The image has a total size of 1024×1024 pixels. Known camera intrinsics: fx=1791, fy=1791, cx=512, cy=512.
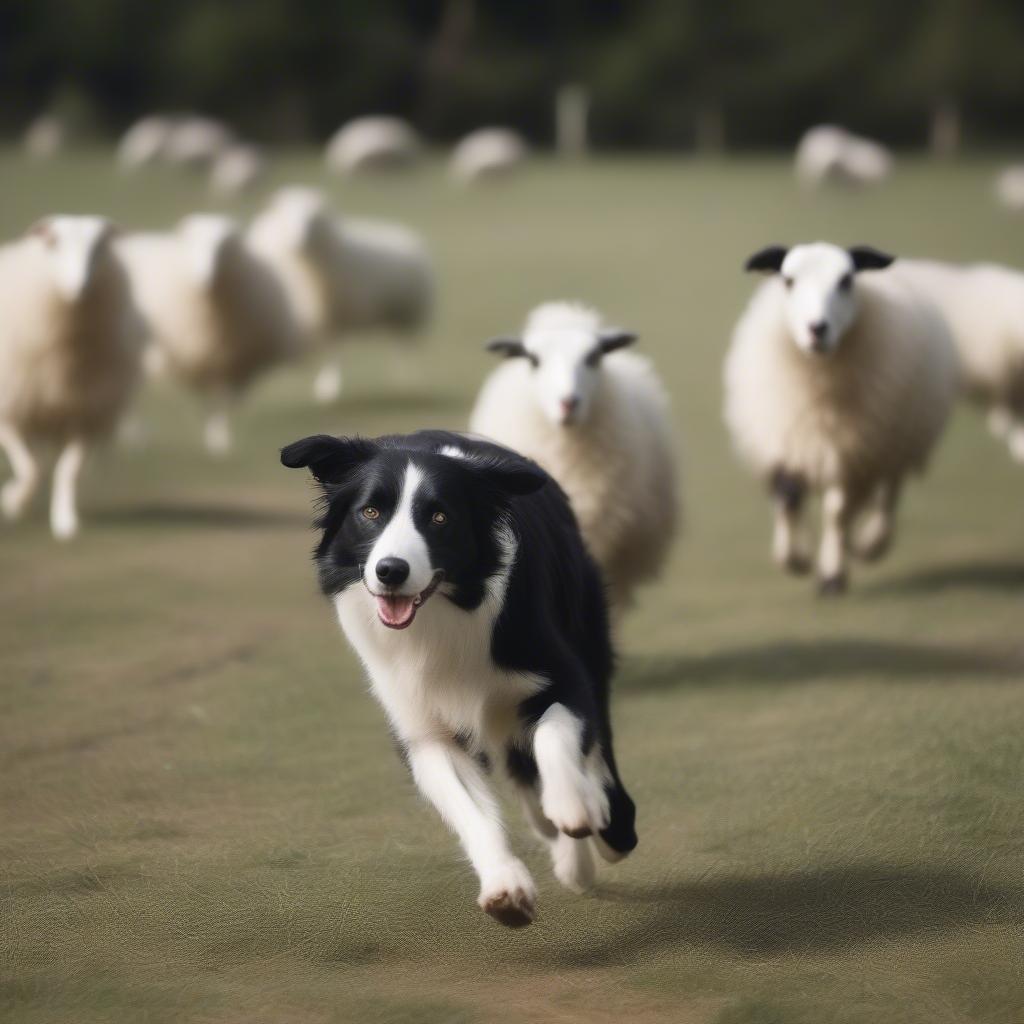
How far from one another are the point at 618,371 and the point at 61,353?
290 cm

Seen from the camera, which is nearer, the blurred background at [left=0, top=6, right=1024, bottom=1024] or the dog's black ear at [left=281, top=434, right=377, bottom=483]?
the dog's black ear at [left=281, top=434, right=377, bottom=483]

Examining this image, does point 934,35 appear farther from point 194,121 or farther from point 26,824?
point 26,824

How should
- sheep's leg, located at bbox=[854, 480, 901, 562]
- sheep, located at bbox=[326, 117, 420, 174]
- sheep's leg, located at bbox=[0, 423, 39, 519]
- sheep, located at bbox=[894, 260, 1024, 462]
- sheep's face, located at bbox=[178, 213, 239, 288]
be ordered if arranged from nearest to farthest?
sheep's leg, located at bbox=[854, 480, 901, 562] < sheep's leg, located at bbox=[0, 423, 39, 519] < sheep, located at bbox=[894, 260, 1024, 462] < sheep's face, located at bbox=[178, 213, 239, 288] < sheep, located at bbox=[326, 117, 420, 174]

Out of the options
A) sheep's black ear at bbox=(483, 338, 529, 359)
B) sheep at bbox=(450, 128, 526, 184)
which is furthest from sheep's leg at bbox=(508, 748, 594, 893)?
sheep at bbox=(450, 128, 526, 184)

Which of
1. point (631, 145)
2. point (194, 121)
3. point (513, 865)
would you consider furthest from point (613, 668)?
point (631, 145)

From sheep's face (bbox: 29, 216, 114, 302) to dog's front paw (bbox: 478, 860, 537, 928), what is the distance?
5198mm

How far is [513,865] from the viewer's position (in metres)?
3.11

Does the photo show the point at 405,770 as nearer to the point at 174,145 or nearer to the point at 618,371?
the point at 618,371

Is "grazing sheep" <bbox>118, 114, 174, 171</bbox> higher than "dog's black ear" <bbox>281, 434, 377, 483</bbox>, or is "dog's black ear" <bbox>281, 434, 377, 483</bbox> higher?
"dog's black ear" <bbox>281, 434, 377, 483</bbox>

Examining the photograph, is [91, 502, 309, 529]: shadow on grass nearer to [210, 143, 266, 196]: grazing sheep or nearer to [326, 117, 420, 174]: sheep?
[210, 143, 266, 196]: grazing sheep

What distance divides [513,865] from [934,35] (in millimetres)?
29071

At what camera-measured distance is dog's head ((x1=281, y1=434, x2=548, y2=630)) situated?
3125 mm

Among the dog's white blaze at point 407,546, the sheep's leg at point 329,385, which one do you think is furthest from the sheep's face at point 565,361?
the sheep's leg at point 329,385

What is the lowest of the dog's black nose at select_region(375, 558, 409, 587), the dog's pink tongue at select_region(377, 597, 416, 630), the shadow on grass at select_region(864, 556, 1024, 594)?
the shadow on grass at select_region(864, 556, 1024, 594)
